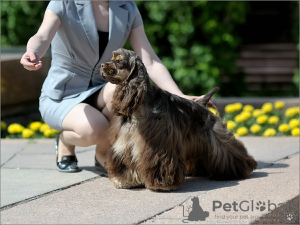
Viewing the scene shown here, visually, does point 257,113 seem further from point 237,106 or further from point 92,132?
point 92,132

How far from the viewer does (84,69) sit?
444 cm

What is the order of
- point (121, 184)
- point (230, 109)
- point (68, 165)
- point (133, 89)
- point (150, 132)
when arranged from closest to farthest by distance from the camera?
point (133, 89) → point (150, 132) → point (121, 184) → point (68, 165) → point (230, 109)

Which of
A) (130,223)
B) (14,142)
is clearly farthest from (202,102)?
(14,142)

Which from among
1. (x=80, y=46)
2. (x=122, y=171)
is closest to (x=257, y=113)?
(x=80, y=46)

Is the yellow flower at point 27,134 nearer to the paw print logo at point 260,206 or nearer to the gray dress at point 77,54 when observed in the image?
the gray dress at point 77,54

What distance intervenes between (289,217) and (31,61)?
1.99 metres

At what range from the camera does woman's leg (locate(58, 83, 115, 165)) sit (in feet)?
13.8

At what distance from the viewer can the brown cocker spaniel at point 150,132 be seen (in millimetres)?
3605

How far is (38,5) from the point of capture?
9.16 meters

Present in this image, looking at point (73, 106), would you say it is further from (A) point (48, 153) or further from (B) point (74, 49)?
(A) point (48, 153)

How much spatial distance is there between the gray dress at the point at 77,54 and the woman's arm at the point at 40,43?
11cm

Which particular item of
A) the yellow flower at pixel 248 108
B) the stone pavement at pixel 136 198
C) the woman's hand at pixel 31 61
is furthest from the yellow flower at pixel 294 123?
the woman's hand at pixel 31 61

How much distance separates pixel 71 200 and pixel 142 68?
98 cm

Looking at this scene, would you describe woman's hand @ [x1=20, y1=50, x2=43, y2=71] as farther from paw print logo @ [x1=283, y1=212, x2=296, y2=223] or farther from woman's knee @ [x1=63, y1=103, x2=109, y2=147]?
paw print logo @ [x1=283, y1=212, x2=296, y2=223]
